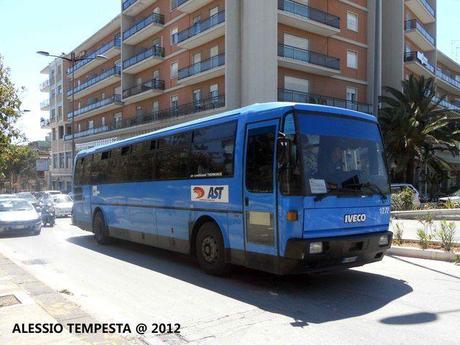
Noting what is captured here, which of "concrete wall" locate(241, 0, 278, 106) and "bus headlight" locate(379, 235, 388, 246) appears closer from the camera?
"bus headlight" locate(379, 235, 388, 246)

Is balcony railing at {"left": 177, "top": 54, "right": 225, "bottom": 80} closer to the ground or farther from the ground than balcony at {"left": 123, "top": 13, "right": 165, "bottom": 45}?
closer to the ground

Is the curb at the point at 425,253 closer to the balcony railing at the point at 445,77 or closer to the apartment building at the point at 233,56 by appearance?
the apartment building at the point at 233,56

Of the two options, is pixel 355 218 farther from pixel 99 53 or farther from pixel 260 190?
pixel 99 53

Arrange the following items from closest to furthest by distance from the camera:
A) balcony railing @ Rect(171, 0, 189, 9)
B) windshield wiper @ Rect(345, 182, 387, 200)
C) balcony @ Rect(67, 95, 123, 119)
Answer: windshield wiper @ Rect(345, 182, 387, 200), balcony railing @ Rect(171, 0, 189, 9), balcony @ Rect(67, 95, 123, 119)

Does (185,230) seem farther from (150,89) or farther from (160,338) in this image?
(150,89)

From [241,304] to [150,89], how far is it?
37.9m

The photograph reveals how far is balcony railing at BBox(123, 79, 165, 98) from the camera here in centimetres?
4272

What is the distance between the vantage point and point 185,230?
32.4 ft

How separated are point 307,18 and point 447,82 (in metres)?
27.7

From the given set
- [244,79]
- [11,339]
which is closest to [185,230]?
[11,339]

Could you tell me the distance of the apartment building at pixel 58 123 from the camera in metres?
68.4

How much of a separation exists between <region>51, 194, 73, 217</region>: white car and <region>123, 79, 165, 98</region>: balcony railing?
1711cm

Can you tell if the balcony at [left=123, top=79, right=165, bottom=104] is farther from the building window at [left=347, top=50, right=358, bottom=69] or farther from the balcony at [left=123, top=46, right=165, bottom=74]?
the building window at [left=347, top=50, right=358, bottom=69]

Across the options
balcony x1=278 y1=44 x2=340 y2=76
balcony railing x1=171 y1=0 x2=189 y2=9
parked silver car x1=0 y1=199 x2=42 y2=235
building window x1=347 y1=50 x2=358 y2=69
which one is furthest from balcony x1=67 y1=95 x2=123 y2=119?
parked silver car x1=0 y1=199 x2=42 y2=235
